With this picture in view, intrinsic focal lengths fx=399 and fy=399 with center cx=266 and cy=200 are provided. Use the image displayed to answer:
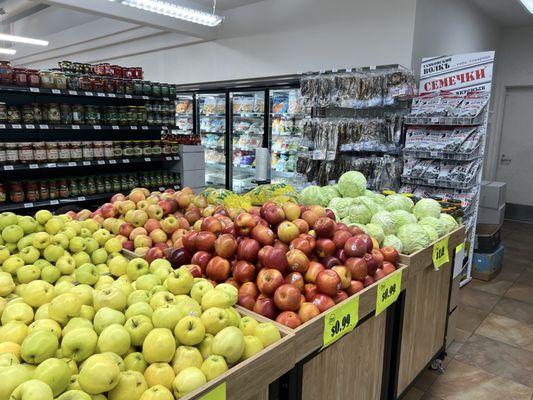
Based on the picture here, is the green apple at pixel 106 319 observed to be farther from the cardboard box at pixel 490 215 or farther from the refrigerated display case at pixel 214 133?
the refrigerated display case at pixel 214 133

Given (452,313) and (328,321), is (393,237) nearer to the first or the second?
(328,321)

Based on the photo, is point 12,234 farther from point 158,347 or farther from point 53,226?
point 158,347

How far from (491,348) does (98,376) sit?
3367mm

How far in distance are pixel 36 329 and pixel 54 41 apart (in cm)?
1089

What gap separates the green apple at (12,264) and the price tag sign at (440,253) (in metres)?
2.25

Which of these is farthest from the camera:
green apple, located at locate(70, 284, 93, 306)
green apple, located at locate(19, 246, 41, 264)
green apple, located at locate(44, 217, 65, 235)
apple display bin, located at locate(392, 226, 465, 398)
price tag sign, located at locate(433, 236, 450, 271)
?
price tag sign, located at locate(433, 236, 450, 271)

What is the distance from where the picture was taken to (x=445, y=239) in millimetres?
2617

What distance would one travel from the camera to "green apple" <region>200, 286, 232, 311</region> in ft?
4.75

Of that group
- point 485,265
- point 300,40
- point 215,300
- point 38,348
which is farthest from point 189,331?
point 300,40

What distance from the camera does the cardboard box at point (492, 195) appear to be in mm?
5742

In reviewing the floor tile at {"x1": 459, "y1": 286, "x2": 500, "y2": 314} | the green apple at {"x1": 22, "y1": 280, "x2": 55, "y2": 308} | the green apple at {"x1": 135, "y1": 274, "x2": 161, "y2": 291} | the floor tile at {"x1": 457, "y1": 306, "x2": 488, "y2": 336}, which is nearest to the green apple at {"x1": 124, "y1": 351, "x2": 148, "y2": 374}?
the green apple at {"x1": 135, "y1": 274, "x2": 161, "y2": 291}

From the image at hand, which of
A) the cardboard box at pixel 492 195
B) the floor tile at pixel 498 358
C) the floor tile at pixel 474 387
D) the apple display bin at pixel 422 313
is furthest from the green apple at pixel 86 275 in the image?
the cardboard box at pixel 492 195

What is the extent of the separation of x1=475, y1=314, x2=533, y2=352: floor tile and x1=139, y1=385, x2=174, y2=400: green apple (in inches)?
132

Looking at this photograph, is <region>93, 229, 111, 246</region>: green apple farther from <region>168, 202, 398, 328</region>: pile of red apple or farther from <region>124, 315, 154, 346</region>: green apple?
<region>124, 315, 154, 346</region>: green apple
